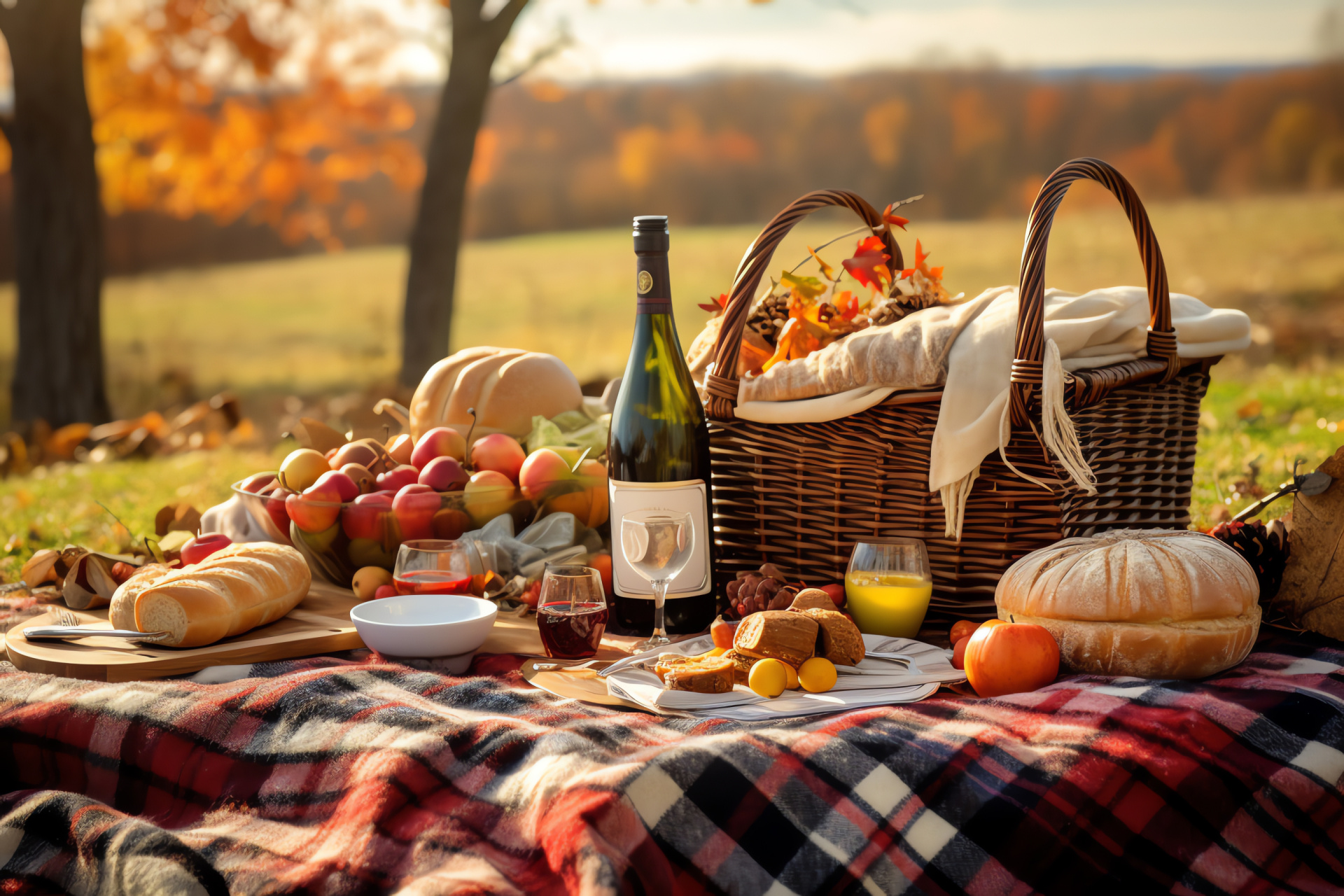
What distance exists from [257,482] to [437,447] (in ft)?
1.48

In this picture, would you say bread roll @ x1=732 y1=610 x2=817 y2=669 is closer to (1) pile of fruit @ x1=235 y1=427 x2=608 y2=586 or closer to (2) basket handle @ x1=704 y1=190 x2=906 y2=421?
(2) basket handle @ x1=704 y1=190 x2=906 y2=421

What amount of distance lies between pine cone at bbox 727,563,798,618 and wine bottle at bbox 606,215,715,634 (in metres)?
0.11

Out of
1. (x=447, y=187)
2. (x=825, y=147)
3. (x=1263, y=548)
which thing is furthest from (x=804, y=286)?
(x=825, y=147)

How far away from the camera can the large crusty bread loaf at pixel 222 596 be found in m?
1.92

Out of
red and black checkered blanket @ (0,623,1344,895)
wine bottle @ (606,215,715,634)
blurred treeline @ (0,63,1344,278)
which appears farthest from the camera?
blurred treeline @ (0,63,1344,278)

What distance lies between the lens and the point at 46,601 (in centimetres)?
243

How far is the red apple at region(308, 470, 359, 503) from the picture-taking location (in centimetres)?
230

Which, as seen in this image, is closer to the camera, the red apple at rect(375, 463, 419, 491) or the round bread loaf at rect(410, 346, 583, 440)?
the red apple at rect(375, 463, 419, 491)

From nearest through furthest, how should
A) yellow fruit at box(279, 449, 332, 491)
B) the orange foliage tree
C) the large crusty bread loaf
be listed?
the large crusty bread loaf, yellow fruit at box(279, 449, 332, 491), the orange foliage tree

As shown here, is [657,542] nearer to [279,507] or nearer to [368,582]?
[368,582]

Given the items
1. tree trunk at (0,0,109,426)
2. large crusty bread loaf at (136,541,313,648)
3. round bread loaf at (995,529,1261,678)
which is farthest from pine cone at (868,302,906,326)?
tree trunk at (0,0,109,426)

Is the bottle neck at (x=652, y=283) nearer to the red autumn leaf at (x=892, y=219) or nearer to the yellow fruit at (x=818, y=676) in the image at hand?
the red autumn leaf at (x=892, y=219)

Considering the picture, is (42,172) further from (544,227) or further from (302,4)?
(544,227)

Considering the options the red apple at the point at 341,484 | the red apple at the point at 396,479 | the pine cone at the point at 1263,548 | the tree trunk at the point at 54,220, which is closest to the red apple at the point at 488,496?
the red apple at the point at 396,479
